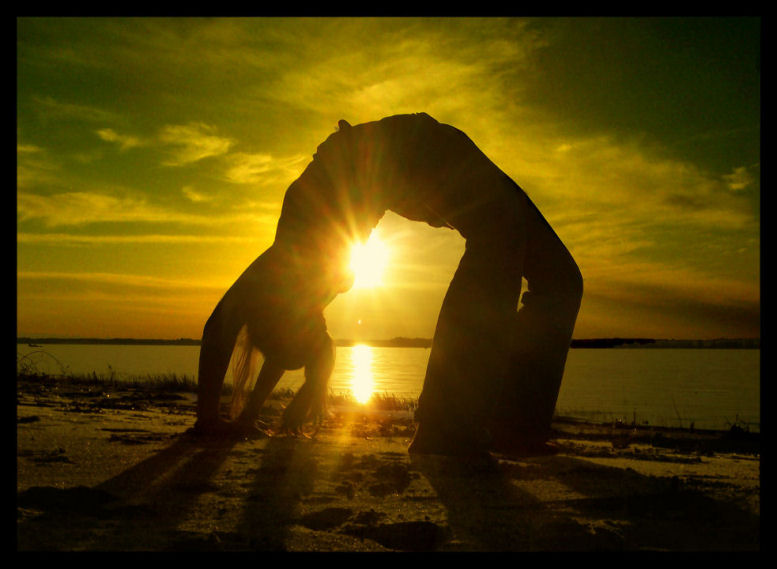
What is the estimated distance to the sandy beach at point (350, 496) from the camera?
120 inches

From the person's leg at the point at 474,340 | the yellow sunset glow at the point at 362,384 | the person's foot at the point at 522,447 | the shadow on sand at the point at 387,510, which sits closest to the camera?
the shadow on sand at the point at 387,510

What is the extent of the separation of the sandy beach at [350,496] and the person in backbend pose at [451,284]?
1.54 ft

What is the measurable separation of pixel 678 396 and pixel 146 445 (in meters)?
21.9

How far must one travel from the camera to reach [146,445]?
5.45 meters

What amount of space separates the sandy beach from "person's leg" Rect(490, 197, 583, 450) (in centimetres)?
38

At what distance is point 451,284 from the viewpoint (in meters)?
5.56

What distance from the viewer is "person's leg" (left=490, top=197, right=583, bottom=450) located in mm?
5855

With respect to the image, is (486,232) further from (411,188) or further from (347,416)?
(347,416)

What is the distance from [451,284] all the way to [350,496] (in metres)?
2.15

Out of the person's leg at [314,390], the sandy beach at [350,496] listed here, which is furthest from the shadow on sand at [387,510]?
the person's leg at [314,390]

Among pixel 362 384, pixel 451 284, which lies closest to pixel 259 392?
pixel 451 284

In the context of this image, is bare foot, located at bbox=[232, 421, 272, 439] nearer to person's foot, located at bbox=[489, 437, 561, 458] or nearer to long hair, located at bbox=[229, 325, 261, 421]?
long hair, located at bbox=[229, 325, 261, 421]

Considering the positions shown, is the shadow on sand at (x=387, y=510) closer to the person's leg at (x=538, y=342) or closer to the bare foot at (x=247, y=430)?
the person's leg at (x=538, y=342)

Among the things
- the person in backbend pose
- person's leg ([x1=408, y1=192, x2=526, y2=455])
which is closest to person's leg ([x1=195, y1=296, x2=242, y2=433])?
the person in backbend pose
